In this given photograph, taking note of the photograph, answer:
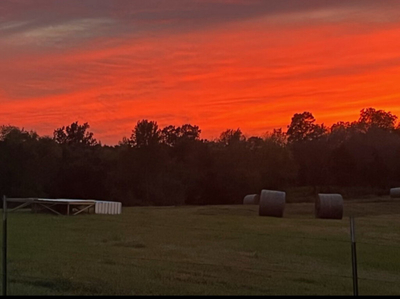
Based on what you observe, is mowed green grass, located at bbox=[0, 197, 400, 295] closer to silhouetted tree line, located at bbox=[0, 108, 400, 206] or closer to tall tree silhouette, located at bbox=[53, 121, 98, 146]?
silhouetted tree line, located at bbox=[0, 108, 400, 206]

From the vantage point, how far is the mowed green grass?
966 centimetres

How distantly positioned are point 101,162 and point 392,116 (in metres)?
54.6

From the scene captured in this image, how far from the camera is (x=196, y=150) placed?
61.0 metres

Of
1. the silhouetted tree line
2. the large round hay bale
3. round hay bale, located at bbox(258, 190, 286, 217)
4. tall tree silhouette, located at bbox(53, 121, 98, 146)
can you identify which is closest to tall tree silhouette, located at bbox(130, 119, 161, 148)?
the silhouetted tree line

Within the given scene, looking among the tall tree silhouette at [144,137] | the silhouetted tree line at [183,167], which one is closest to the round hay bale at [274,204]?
the silhouetted tree line at [183,167]

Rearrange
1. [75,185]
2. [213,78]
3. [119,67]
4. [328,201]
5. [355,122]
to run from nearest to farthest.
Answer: [119,67]
[213,78]
[328,201]
[75,185]
[355,122]

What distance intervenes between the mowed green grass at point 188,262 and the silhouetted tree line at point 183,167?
31.7 m

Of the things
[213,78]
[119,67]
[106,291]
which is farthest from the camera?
[213,78]

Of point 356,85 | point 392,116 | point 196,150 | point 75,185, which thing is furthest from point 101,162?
point 392,116

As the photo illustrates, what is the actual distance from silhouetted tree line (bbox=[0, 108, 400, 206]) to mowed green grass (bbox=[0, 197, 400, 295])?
31.7m

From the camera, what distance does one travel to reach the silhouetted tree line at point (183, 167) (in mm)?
53188

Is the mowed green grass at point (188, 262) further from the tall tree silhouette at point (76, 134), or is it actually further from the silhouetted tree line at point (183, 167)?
the tall tree silhouette at point (76, 134)

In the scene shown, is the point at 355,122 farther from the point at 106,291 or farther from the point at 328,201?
the point at 106,291

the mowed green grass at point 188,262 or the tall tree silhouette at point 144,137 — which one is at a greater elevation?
the tall tree silhouette at point 144,137
